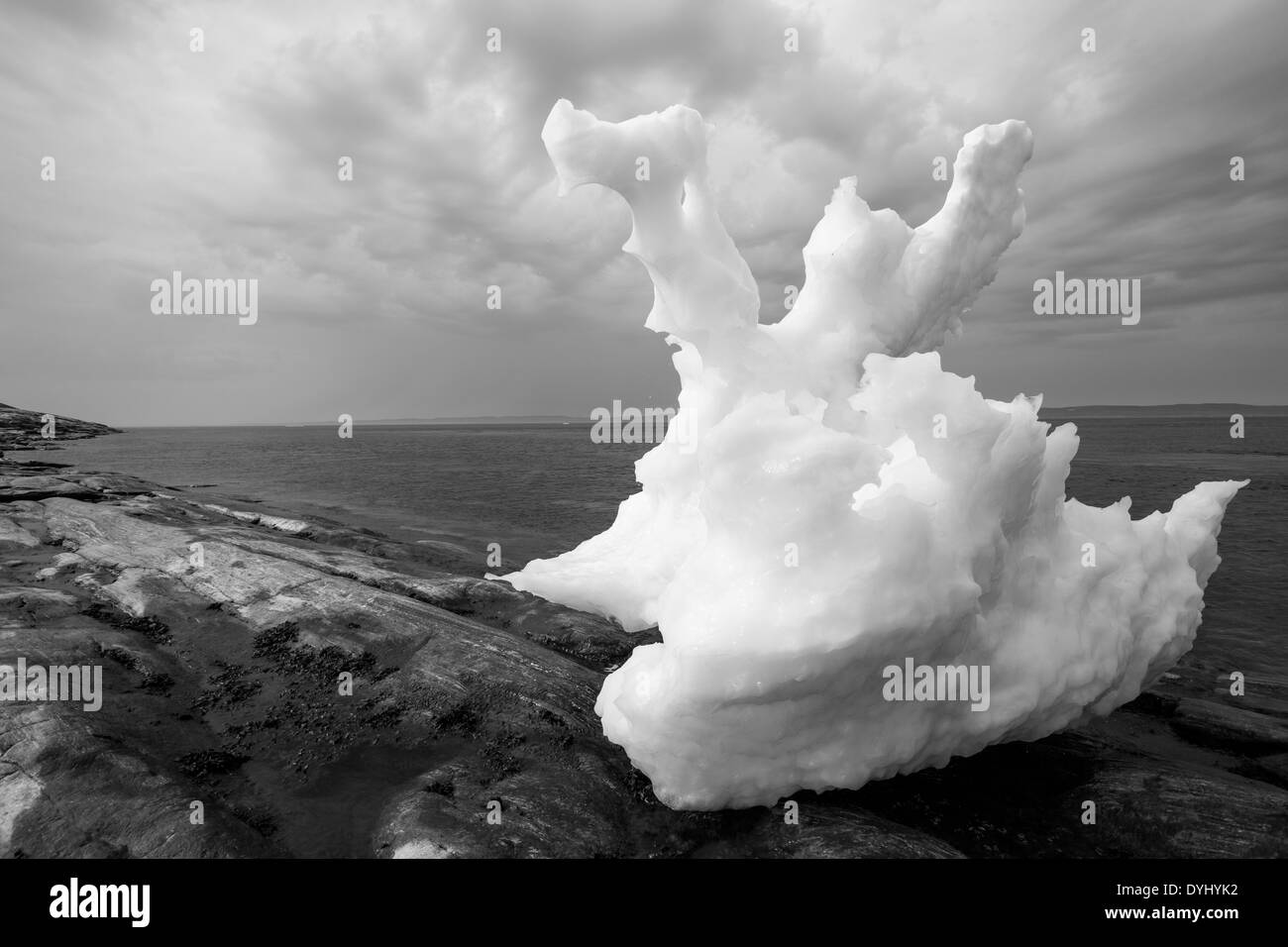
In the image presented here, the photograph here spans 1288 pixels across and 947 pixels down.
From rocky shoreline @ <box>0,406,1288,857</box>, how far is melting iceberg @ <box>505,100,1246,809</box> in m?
0.64

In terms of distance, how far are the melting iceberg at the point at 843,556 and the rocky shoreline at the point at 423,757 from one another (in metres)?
0.64

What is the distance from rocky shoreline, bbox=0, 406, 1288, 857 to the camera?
6633 mm

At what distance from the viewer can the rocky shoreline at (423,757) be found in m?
6.63

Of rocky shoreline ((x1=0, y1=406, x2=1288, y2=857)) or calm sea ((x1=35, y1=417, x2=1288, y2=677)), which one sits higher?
calm sea ((x1=35, y1=417, x2=1288, y2=677))

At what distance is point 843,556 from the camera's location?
677 centimetres

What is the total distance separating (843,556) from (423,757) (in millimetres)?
5822

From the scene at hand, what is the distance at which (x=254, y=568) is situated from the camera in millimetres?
13867

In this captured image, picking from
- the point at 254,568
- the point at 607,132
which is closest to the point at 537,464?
the point at 254,568
